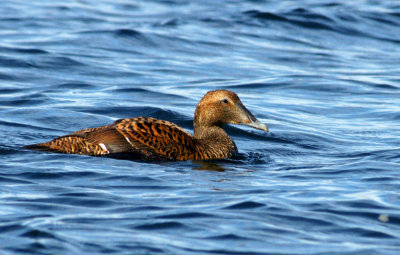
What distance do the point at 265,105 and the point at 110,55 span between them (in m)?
4.94

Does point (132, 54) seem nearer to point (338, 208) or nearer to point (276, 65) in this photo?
point (276, 65)

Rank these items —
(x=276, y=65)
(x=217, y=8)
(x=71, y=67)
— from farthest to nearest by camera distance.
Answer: (x=217, y=8)
(x=276, y=65)
(x=71, y=67)

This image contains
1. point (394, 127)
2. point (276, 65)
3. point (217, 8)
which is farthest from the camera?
point (217, 8)

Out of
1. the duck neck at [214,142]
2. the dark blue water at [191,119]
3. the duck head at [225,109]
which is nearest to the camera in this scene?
the dark blue water at [191,119]

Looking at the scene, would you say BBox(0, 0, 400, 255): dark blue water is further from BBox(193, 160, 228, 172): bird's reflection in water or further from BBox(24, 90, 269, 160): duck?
BBox(24, 90, 269, 160): duck

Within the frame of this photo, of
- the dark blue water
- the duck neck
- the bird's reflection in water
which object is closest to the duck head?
the duck neck

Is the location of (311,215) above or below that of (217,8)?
below

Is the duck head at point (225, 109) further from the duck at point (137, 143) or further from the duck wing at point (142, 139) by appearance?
the duck wing at point (142, 139)

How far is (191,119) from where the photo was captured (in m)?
11.4

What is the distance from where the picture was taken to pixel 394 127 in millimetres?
11109

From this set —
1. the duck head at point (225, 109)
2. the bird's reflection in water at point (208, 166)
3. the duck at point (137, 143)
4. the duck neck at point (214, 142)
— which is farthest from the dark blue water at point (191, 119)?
the duck head at point (225, 109)

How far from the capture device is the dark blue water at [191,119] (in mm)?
5949

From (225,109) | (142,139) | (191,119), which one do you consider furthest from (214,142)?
(191,119)

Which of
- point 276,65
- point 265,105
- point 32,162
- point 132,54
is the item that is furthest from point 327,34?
point 32,162
